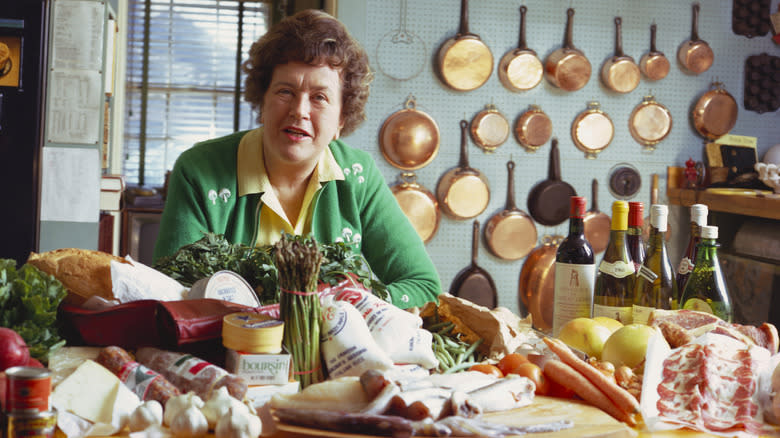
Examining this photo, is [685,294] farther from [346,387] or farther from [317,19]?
[317,19]

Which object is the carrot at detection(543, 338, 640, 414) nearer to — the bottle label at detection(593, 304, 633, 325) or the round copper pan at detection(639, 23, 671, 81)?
the bottle label at detection(593, 304, 633, 325)

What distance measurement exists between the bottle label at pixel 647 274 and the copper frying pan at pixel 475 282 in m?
2.32

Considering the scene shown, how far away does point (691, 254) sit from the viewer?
1.58 metres

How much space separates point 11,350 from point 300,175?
1.24 metres

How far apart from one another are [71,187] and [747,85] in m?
3.71

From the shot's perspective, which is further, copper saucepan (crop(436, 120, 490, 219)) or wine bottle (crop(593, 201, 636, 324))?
copper saucepan (crop(436, 120, 490, 219))

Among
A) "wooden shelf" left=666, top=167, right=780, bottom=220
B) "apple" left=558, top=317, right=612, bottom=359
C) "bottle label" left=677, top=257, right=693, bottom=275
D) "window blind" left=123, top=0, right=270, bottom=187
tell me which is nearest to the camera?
"apple" left=558, top=317, right=612, bottom=359

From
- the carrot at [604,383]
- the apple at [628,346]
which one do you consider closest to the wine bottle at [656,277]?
the apple at [628,346]

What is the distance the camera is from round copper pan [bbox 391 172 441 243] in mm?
3736

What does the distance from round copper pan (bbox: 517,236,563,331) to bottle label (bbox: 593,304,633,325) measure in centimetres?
237

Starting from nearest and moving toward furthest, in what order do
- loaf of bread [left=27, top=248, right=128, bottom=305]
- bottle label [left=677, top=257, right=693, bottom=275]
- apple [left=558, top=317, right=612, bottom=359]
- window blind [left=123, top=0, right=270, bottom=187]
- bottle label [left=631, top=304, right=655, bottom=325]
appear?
loaf of bread [left=27, top=248, right=128, bottom=305]
apple [left=558, top=317, right=612, bottom=359]
bottle label [left=631, top=304, right=655, bottom=325]
bottle label [left=677, top=257, right=693, bottom=275]
window blind [left=123, top=0, right=270, bottom=187]

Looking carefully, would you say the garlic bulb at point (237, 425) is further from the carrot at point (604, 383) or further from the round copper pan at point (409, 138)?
the round copper pan at point (409, 138)

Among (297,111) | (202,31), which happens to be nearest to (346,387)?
(297,111)

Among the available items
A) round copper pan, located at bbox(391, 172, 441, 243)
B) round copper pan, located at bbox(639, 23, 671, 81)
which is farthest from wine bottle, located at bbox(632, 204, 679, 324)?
round copper pan, located at bbox(639, 23, 671, 81)
